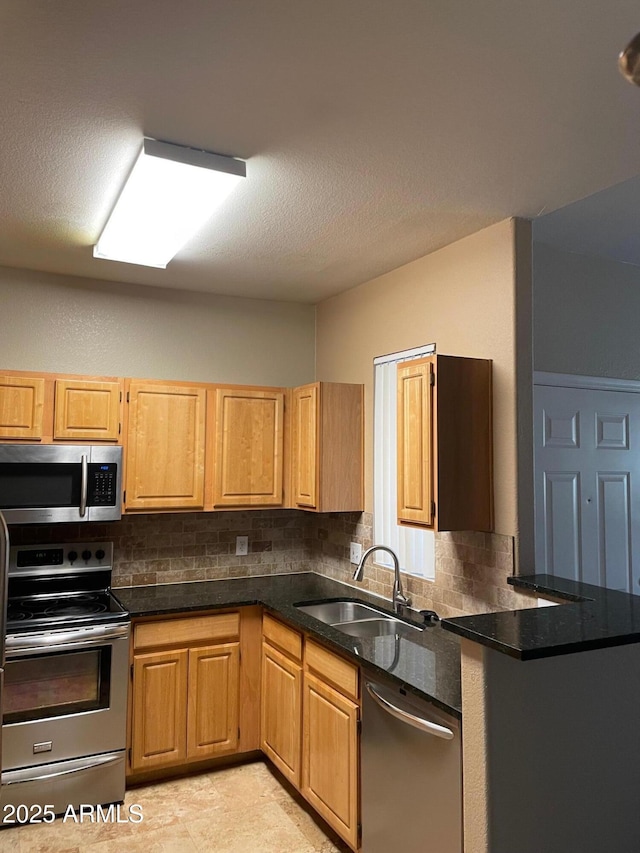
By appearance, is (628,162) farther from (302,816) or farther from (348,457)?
(302,816)

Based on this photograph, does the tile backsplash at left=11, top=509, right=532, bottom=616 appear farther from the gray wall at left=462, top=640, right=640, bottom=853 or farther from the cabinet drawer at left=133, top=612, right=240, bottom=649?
the gray wall at left=462, top=640, right=640, bottom=853

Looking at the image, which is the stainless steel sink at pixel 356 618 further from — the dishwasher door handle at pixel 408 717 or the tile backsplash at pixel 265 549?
the dishwasher door handle at pixel 408 717

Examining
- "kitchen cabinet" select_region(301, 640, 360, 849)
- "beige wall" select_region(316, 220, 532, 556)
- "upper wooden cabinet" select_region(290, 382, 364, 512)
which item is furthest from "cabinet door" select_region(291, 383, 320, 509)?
"kitchen cabinet" select_region(301, 640, 360, 849)

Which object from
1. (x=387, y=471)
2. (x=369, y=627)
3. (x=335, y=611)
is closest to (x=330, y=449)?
(x=387, y=471)

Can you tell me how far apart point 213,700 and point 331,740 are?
2.78 ft

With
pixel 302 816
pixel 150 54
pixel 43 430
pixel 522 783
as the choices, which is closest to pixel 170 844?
pixel 302 816

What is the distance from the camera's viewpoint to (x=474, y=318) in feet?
9.17

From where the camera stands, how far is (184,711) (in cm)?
317

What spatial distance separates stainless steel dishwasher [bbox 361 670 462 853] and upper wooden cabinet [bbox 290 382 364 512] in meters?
1.26

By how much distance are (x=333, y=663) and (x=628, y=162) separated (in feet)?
6.98

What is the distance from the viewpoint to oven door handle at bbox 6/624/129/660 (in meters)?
2.80

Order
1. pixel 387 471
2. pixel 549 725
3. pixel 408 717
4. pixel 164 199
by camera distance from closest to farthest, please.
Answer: pixel 549 725 → pixel 408 717 → pixel 164 199 → pixel 387 471

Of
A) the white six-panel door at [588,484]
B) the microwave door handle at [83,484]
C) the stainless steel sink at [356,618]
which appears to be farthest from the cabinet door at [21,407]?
the white six-panel door at [588,484]

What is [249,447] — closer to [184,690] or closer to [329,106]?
[184,690]
